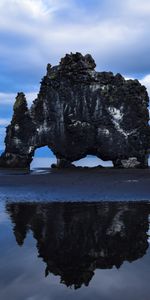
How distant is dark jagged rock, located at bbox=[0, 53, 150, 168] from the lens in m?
77.3

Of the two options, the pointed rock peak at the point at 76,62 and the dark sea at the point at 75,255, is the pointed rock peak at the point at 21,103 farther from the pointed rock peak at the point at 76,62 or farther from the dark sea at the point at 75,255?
the dark sea at the point at 75,255

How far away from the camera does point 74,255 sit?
42.8ft

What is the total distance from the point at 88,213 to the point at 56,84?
5948cm

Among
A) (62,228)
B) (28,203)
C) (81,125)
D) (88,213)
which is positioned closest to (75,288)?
(62,228)

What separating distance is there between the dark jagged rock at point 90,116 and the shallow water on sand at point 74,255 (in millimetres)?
54118

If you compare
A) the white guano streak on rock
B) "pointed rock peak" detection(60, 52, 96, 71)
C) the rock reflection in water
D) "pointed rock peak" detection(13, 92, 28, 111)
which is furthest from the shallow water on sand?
"pointed rock peak" detection(13, 92, 28, 111)

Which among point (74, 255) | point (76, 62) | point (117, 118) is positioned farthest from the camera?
point (76, 62)

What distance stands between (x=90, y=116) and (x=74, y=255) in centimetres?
6566

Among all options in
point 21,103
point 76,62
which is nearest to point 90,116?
point 76,62

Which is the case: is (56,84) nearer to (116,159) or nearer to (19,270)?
(116,159)

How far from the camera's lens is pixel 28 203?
28.8 metres

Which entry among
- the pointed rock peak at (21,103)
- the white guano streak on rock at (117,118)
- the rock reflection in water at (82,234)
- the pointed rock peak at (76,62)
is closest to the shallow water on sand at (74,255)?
the rock reflection in water at (82,234)

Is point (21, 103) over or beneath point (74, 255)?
over

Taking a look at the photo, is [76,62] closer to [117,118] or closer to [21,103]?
[117,118]
